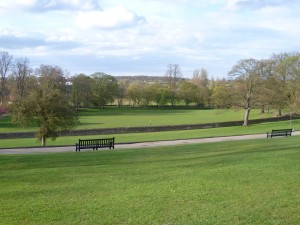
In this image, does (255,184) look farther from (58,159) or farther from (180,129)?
(180,129)

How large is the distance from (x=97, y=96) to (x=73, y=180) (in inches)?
4127

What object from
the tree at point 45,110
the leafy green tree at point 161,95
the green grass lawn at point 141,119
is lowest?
the green grass lawn at point 141,119

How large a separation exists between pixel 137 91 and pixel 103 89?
44.5 ft

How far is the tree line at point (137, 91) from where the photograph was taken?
29766mm

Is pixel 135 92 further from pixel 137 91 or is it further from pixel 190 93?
pixel 190 93

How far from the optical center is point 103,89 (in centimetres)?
11469

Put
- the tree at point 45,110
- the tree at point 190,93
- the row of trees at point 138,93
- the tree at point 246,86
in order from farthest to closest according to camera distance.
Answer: the tree at point 190,93, the row of trees at point 138,93, the tree at point 246,86, the tree at point 45,110

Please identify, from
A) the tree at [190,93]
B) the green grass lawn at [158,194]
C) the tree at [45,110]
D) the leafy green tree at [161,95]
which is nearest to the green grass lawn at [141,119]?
the tree at [45,110]

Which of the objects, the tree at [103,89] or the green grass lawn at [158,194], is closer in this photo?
the green grass lawn at [158,194]

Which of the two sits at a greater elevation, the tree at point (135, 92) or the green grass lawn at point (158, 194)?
the tree at point (135, 92)

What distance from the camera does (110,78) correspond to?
122 meters

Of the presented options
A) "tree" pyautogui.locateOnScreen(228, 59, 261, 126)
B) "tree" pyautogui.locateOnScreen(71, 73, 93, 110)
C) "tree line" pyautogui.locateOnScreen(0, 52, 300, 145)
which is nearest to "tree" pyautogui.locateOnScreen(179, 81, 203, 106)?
"tree line" pyautogui.locateOnScreen(0, 52, 300, 145)

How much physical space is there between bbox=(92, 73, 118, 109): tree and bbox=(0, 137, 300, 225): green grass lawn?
102m

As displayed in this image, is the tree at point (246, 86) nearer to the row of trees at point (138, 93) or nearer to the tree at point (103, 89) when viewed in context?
the row of trees at point (138, 93)
